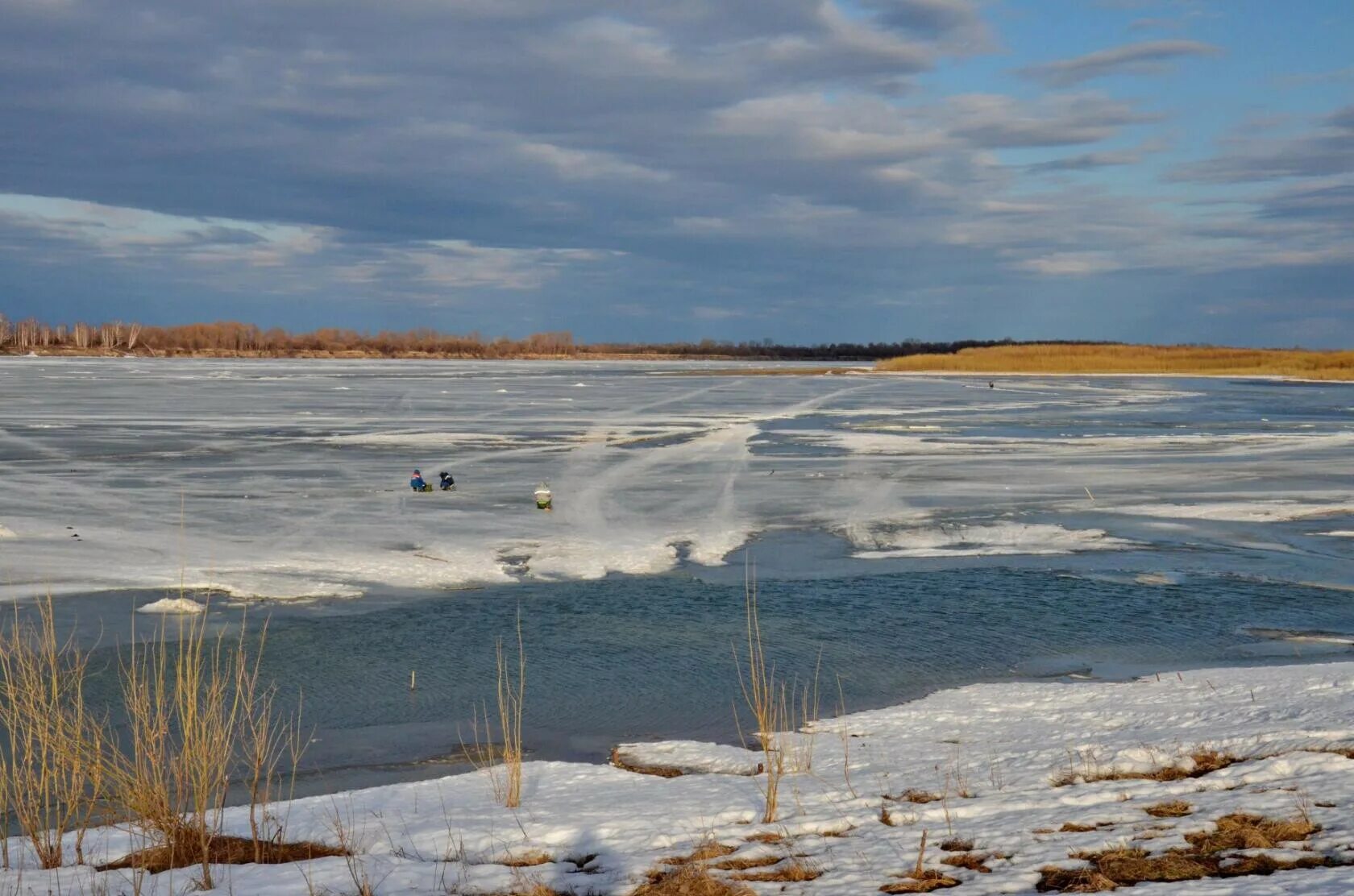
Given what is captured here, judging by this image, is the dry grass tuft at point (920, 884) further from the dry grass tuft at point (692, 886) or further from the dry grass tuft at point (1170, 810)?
the dry grass tuft at point (1170, 810)

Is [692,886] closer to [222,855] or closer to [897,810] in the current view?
[897,810]

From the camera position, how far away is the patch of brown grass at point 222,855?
4984 millimetres

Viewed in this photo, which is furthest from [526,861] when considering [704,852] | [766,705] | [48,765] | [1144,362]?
[1144,362]

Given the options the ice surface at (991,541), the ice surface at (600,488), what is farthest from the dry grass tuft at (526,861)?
the ice surface at (991,541)

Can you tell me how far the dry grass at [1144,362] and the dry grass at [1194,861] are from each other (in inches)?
2803

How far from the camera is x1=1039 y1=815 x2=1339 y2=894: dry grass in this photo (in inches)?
165

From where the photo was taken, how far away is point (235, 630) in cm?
904

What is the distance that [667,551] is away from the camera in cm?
1248

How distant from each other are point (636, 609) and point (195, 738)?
493 centimetres

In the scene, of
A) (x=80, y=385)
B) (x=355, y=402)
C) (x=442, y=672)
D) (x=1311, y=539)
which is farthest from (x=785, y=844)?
(x=80, y=385)

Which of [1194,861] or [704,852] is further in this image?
[704,852]

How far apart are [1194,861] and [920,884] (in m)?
0.96

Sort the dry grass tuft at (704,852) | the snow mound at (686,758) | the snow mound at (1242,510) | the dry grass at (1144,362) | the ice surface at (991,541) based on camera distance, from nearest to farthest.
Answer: the dry grass tuft at (704,852) → the snow mound at (686,758) → the ice surface at (991,541) → the snow mound at (1242,510) → the dry grass at (1144,362)

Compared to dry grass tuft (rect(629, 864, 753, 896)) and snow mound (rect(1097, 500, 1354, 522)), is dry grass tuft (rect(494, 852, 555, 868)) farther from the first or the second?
snow mound (rect(1097, 500, 1354, 522))
